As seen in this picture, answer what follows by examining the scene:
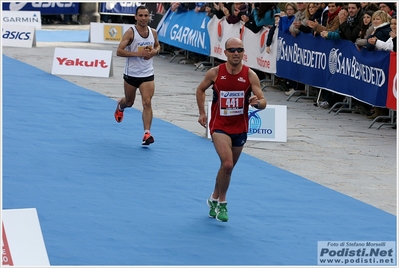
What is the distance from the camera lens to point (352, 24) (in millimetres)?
17234

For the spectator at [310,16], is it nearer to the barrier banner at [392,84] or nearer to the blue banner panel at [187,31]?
the barrier banner at [392,84]

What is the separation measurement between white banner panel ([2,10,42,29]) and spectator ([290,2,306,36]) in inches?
646

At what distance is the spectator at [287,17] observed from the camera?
1961cm

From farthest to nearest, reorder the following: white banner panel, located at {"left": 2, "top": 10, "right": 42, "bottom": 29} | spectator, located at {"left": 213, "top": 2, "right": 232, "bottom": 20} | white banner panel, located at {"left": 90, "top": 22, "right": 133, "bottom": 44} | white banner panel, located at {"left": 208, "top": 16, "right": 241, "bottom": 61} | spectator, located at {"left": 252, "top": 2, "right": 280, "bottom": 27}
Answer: white banner panel, located at {"left": 2, "top": 10, "right": 42, "bottom": 29}, white banner panel, located at {"left": 90, "top": 22, "right": 133, "bottom": 44}, spectator, located at {"left": 213, "top": 2, "right": 232, "bottom": 20}, white banner panel, located at {"left": 208, "top": 16, "right": 241, "bottom": 61}, spectator, located at {"left": 252, "top": 2, "right": 280, "bottom": 27}

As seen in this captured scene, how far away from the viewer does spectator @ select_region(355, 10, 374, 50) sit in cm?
1633

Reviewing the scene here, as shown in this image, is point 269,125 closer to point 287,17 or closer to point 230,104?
point 230,104

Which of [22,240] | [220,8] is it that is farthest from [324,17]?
[22,240]

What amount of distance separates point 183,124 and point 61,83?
220 inches

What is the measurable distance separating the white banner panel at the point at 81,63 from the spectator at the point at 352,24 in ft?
23.1

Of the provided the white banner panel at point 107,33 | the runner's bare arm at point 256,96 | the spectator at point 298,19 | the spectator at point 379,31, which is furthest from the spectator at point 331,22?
the white banner panel at point 107,33

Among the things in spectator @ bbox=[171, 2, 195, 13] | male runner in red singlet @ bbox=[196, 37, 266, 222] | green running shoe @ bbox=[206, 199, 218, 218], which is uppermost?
male runner in red singlet @ bbox=[196, 37, 266, 222]

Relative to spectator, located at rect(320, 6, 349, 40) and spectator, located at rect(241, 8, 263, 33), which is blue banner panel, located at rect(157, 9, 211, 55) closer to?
spectator, located at rect(241, 8, 263, 33)

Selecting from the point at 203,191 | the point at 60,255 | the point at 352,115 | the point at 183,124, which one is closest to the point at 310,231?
the point at 203,191

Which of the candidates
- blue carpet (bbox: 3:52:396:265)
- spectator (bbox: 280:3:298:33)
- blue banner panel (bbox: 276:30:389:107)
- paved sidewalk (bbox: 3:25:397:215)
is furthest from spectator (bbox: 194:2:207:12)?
blue carpet (bbox: 3:52:396:265)
